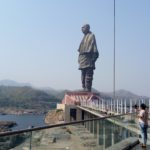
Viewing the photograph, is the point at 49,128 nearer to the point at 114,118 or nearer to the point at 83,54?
the point at 114,118

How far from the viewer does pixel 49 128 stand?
8.28 metres

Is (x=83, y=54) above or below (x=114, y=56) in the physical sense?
above

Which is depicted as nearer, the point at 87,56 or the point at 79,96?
the point at 79,96

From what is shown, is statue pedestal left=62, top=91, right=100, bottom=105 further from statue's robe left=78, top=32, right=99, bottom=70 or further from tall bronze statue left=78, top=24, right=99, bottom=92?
statue's robe left=78, top=32, right=99, bottom=70

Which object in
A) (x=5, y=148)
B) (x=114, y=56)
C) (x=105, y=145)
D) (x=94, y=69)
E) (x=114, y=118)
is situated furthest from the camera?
(x=94, y=69)

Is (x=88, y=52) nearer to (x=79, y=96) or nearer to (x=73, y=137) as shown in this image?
(x=79, y=96)

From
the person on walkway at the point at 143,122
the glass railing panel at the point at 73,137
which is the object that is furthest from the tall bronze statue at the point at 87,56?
the person on walkway at the point at 143,122

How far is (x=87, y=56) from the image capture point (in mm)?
129875

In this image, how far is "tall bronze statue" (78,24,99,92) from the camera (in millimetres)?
126688

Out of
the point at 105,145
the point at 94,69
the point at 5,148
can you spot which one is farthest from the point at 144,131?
the point at 94,69

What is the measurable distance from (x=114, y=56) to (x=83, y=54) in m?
113

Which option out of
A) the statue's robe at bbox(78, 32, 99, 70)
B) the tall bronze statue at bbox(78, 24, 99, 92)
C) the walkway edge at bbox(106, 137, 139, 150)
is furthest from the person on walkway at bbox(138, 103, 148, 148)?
the statue's robe at bbox(78, 32, 99, 70)

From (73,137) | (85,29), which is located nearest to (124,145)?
(73,137)

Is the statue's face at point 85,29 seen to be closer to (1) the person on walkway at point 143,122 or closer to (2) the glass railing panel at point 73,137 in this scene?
(2) the glass railing panel at point 73,137
